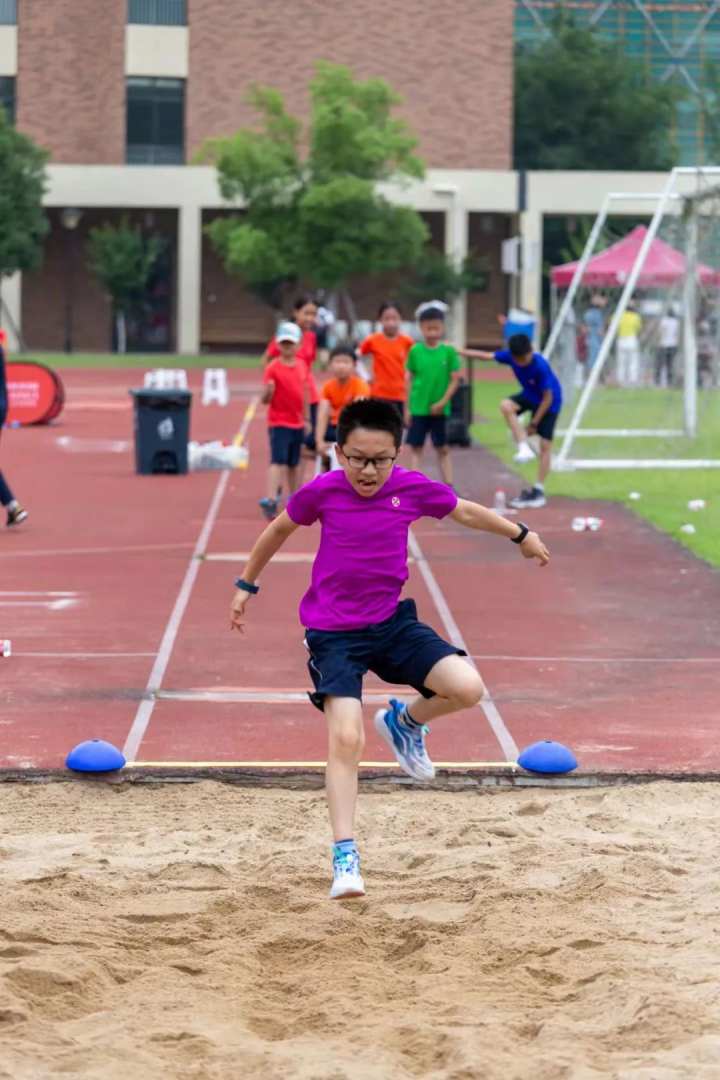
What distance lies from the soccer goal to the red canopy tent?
27 millimetres

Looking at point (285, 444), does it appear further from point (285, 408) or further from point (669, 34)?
point (669, 34)

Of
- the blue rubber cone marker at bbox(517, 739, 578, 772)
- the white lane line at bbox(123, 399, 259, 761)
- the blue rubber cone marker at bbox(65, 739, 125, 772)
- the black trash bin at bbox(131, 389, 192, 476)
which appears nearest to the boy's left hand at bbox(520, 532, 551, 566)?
the blue rubber cone marker at bbox(517, 739, 578, 772)

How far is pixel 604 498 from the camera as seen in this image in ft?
66.5

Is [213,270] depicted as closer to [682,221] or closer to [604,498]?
[682,221]

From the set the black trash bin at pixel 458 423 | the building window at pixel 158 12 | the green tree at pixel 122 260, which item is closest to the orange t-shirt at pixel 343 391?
the black trash bin at pixel 458 423

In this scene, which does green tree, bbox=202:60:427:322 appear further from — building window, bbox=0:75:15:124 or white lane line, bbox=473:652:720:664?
white lane line, bbox=473:652:720:664

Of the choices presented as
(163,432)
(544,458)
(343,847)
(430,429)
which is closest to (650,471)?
(544,458)

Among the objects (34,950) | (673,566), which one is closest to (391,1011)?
(34,950)

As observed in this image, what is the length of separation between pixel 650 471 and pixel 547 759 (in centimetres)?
1557

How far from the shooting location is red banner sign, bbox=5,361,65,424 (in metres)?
31.2

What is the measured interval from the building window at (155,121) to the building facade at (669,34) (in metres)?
21.4

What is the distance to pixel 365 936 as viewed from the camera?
6195 millimetres

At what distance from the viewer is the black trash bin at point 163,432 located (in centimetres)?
2248

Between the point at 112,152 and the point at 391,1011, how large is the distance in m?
58.3
